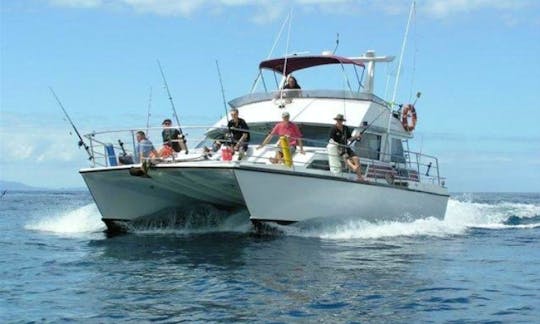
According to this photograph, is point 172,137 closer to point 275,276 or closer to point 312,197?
point 312,197

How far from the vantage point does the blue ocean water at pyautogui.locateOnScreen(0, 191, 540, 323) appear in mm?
6832

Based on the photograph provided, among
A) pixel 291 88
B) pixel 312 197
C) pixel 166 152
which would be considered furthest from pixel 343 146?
pixel 166 152

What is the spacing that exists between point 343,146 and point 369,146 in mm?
2046

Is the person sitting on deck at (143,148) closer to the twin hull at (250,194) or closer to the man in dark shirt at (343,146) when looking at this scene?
the twin hull at (250,194)

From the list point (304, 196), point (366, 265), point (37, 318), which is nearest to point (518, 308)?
point (366, 265)

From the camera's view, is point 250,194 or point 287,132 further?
point 287,132

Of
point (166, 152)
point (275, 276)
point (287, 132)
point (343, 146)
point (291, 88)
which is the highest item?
point (291, 88)

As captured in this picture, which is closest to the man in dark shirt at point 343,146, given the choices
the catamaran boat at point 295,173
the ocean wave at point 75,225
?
the catamaran boat at point 295,173

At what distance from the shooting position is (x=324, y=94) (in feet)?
50.4

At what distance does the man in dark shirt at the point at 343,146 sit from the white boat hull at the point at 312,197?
312 mm

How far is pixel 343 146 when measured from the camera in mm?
13453

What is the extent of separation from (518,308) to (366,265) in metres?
2.84

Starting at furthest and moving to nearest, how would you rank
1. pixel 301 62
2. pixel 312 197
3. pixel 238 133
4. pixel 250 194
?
1. pixel 301 62
2. pixel 238 133
3. pixel 312 197
4. pixel 250 194

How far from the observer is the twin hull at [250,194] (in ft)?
40.0
